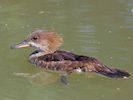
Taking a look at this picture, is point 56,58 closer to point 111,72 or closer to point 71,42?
point 71,42

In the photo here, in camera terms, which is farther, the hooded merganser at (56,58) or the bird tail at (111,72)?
the hooded merganser at (56,58)

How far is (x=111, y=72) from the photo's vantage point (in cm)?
912

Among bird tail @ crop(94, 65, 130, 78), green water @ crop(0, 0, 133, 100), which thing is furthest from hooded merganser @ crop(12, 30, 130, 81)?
green water @ crop(0, 0, 133, 100)

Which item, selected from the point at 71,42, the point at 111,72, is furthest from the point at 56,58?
the point at 111,72

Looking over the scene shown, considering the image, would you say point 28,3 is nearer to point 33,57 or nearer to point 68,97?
point 33,57

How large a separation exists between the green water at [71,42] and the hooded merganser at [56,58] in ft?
0.45

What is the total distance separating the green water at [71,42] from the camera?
873 centimetres

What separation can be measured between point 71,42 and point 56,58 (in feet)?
2.78

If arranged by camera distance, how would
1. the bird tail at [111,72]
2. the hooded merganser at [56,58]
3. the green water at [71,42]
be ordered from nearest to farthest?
1. the green water at [71,42]
2. the bird tail at [111,72]
3. the hooded merganser at [56,58]

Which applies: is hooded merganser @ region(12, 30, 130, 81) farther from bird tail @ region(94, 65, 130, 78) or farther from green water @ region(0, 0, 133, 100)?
green water @ region(0, 0, 133, 100)

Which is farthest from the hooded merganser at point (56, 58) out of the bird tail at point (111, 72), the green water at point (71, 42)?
the green water at point (71, 42)

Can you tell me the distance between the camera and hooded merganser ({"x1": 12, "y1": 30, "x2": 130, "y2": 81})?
30.4 feet

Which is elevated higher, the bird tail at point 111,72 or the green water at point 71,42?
the bird tail at point 111,72

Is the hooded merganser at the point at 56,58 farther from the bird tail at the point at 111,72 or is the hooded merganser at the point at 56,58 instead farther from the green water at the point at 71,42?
the green water at the point at 71,42
